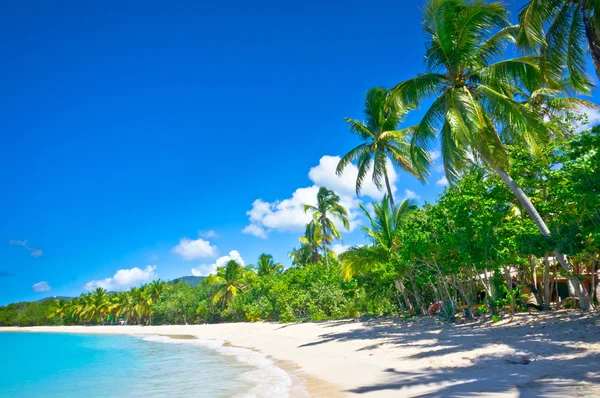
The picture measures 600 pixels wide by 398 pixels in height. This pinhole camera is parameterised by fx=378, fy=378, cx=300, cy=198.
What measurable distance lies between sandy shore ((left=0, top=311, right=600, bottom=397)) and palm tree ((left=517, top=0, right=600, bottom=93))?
6134 mm

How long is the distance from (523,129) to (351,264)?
32.1 feet

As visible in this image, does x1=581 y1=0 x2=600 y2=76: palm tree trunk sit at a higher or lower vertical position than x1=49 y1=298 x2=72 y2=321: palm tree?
higher

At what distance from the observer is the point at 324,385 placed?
746 cm

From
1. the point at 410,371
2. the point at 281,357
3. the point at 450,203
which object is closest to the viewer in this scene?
the point at 410,371

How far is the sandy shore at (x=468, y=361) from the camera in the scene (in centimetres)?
546

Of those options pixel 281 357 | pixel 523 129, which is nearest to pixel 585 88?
pixel 523 129

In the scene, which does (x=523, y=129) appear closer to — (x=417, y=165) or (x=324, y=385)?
(x=417, y=165)

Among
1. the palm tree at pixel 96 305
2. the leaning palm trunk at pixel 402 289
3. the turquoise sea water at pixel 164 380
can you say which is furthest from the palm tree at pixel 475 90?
the palm tree at pixel 96 305

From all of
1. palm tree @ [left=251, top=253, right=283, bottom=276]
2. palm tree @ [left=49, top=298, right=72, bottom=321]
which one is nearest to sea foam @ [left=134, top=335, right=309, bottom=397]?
palm tree @ [left=251, top=253, right=283, bottom=276]

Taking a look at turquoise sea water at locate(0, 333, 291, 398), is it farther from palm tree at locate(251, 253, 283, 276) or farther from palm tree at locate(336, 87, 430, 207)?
palm tree at locate(251, 253, 283, 276)

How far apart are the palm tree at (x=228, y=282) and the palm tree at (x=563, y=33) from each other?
33.9 m

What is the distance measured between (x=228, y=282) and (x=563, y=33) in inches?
1397

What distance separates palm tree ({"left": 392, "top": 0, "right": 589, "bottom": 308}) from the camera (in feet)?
35.3

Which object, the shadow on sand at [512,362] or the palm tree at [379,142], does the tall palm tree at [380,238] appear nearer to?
the palm tree at [379,142]
